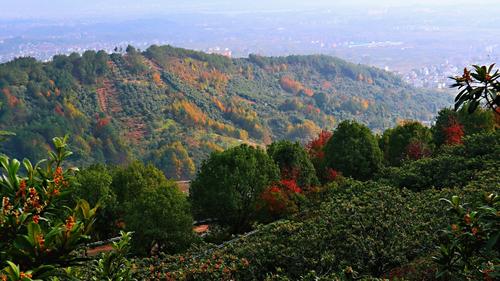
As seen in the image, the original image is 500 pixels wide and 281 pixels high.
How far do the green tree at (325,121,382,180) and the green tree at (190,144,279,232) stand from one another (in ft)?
14.2

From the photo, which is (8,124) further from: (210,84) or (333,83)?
(333,83)

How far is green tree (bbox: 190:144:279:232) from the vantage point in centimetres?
2212

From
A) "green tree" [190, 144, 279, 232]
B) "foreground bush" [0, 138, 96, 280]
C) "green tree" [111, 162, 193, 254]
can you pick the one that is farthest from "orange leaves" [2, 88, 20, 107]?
"foreground bush" [0, 138, 96, 280]

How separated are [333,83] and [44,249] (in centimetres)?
15105

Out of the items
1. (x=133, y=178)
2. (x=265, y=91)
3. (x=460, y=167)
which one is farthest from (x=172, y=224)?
(x=265, y=91)

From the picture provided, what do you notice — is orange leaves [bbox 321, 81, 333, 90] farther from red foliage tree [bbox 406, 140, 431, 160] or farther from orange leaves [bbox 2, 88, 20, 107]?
red foliage tree [bbox 406, 140, 431, 160]

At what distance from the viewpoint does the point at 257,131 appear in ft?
342

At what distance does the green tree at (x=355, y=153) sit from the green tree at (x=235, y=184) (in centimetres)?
433

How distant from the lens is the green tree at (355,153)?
2569cm

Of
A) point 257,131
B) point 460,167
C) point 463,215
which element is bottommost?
point 257,131

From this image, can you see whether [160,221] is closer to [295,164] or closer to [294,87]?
[295,164]

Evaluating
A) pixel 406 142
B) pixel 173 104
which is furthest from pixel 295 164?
pixel 173 104

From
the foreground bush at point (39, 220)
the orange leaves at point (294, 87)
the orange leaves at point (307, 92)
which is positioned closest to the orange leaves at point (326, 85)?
the orange leaves at point (294, 87)

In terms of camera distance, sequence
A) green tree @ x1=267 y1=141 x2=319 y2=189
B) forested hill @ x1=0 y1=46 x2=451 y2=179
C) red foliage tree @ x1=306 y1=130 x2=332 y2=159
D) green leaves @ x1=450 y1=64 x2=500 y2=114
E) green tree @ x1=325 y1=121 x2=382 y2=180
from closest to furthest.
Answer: green leaves @ x1=450 y1=64 x2=500 y2=114 < green tree @ x1=267 y1=141 x2=319 y2=189 < green tree @ x1=325 y1=121 x2=382 y2=180 < red foliage tree @ x1=306 y1=130 x2=332 y2=159 < forested hill @ x1=0 y1=46 x2=451 y2=179
